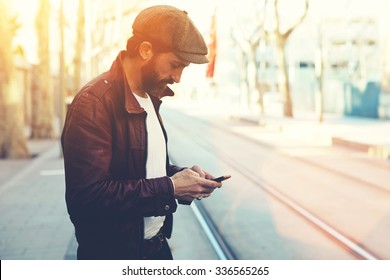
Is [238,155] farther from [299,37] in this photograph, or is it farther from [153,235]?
[299,37]

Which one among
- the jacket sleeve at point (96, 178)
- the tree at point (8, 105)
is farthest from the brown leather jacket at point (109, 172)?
the tree at point (8, 105)

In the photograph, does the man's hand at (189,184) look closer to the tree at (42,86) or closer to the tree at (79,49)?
the tree at (42,86)

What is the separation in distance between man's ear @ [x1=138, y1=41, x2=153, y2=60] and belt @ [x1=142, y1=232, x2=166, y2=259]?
2.30 ft

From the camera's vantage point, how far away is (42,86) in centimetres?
1468

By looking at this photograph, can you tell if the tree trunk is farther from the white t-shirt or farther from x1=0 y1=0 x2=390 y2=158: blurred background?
the white t-shirt

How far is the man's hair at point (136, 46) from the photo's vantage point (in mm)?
1811

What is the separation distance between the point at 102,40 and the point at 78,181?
99.3 feet

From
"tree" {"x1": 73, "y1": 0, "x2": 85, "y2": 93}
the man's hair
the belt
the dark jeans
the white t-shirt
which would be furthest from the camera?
"tree" {"x1": 73, "y1": 0, "x2": 85, "y2": 93}

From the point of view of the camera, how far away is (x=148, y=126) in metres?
1.93

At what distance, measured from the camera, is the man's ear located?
1.82m

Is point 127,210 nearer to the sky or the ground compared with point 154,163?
nearer to the ground

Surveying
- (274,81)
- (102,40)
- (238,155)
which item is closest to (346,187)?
(238,155)

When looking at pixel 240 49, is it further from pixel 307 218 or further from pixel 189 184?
pixel 189 184

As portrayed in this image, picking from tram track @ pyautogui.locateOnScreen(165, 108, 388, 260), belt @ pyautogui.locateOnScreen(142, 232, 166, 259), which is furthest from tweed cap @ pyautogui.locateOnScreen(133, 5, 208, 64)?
tram track @ pyautogui.locateOnScreen(165, 108, 388, 260)
